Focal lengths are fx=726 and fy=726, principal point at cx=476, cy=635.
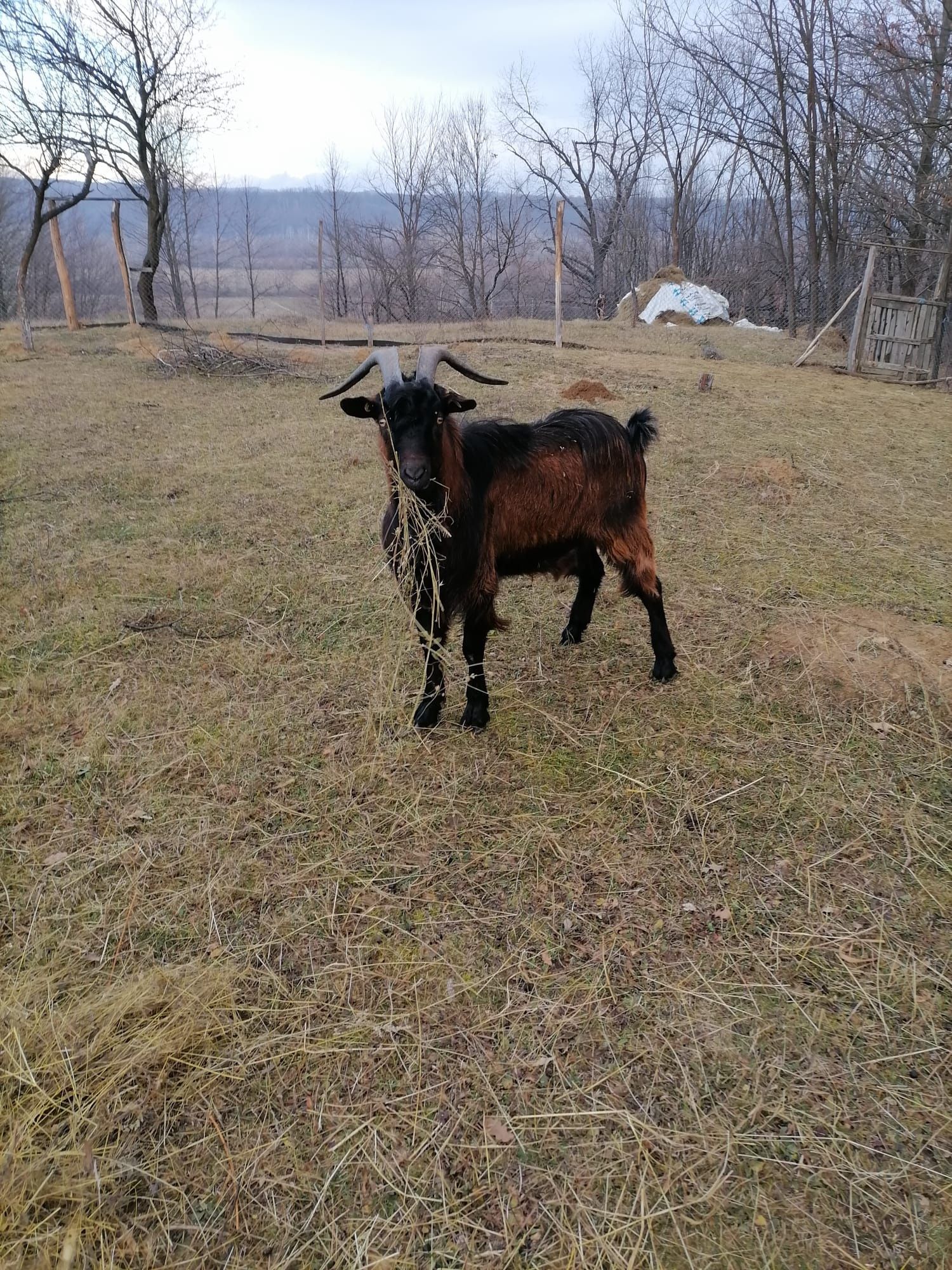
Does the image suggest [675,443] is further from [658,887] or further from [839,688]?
[658,887]

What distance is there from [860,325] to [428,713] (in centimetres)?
1298

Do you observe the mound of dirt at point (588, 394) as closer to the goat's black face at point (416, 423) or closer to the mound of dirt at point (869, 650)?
the mound of dirt at point (869, 650)

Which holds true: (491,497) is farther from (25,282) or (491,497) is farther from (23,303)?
(23,303)

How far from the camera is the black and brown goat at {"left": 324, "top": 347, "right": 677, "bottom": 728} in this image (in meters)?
2.95

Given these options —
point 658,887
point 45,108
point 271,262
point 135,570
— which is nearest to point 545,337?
point 45,108

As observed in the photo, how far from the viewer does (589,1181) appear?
1.75 meters

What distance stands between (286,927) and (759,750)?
7.08 ft

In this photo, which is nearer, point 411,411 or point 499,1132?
point 499,1132

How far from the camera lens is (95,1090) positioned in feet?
6.42

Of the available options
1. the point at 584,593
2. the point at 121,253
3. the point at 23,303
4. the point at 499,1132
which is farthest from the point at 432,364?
the point at 121,253

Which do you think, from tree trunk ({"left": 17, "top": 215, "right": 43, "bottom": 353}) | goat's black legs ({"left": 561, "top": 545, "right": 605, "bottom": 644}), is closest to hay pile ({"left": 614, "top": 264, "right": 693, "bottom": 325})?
tree trunk ({"left": 17, "top": 215, "right": 43, "bottom": 353})

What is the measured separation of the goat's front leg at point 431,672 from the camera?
332 cm

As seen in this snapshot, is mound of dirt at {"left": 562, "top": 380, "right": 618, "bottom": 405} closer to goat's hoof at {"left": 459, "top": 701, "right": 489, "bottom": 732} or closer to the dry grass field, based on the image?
the dry grass field

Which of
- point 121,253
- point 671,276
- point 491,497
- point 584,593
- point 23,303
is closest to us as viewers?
point 491,497
